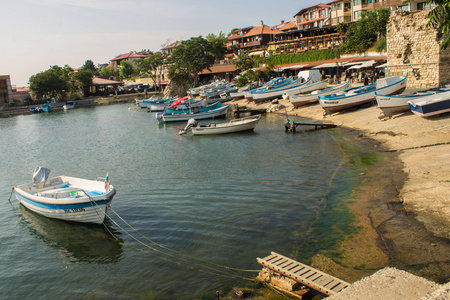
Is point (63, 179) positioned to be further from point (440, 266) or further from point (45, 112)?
point (45, 112)

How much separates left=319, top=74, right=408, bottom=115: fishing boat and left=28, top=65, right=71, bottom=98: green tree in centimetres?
8145

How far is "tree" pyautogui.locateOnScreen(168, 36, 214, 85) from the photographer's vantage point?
3465 inches

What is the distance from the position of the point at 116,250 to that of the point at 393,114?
22.7 metres

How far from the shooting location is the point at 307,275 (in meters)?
9.13

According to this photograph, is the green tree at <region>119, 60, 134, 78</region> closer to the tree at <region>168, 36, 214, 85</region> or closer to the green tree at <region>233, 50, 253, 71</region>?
the tree at <region>168, 36, 214, 85</region>

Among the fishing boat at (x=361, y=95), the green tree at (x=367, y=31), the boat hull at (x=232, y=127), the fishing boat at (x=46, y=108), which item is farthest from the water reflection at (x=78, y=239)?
the fishing boat at (x=46, y=108)

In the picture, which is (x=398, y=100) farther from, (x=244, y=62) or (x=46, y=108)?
(x=46, y=108)

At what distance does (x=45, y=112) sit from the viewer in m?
85.3

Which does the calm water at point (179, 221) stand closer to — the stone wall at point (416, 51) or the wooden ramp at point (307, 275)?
the wooden ramp at point (307, 275)

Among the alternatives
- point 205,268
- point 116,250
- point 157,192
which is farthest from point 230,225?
point 157,192

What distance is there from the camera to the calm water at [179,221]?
11375 mm

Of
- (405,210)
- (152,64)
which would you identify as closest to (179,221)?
(405,210)

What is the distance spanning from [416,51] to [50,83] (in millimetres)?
87672

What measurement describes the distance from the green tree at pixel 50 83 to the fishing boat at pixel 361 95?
81.5 metres
